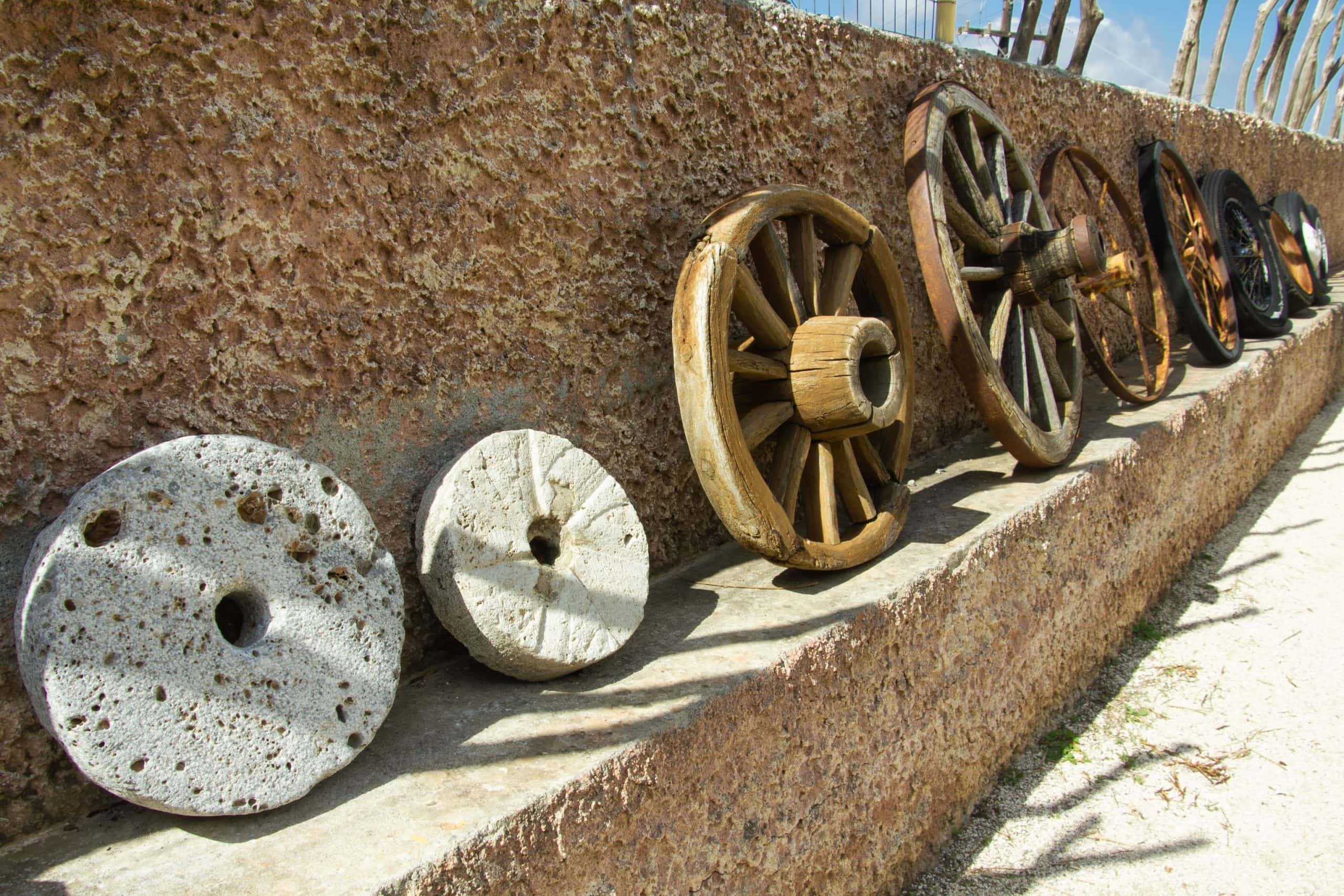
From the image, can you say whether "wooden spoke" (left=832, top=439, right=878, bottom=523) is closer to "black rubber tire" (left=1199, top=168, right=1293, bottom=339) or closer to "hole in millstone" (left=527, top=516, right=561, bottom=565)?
"hole in millstone" (left=527, top=516, right=561, bottom=565)

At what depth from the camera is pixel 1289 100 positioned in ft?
38.5

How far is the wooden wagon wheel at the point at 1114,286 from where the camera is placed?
13.0ft

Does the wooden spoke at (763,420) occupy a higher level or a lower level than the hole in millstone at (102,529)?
lower

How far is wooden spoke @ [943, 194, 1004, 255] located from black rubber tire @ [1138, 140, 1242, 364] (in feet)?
6.34

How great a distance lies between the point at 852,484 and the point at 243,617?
157 cm

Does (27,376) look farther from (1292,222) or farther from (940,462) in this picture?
(1292,222)

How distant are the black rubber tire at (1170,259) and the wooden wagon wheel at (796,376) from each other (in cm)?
268

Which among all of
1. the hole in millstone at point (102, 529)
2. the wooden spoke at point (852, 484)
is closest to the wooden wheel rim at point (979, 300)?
the wooden spoke at point (852, 484)

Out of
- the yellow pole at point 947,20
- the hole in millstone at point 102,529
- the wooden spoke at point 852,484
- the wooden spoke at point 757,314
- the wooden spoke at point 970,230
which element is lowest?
the wooden spoke at point 852,484

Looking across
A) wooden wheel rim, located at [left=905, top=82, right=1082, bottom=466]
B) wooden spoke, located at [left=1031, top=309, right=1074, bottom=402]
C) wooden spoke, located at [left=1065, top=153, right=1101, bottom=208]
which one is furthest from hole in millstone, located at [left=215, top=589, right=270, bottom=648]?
wooden spoke, located at [left=1065, top=153, right=1101, bottom=208]

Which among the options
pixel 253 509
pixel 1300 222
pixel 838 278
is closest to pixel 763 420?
pixel 838 278

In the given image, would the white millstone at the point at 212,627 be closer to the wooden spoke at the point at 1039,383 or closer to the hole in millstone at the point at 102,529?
the hole in millstone at the point at 102,529

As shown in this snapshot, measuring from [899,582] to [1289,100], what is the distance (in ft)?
41.6

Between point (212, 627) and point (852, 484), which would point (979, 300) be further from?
point (212, 627)
